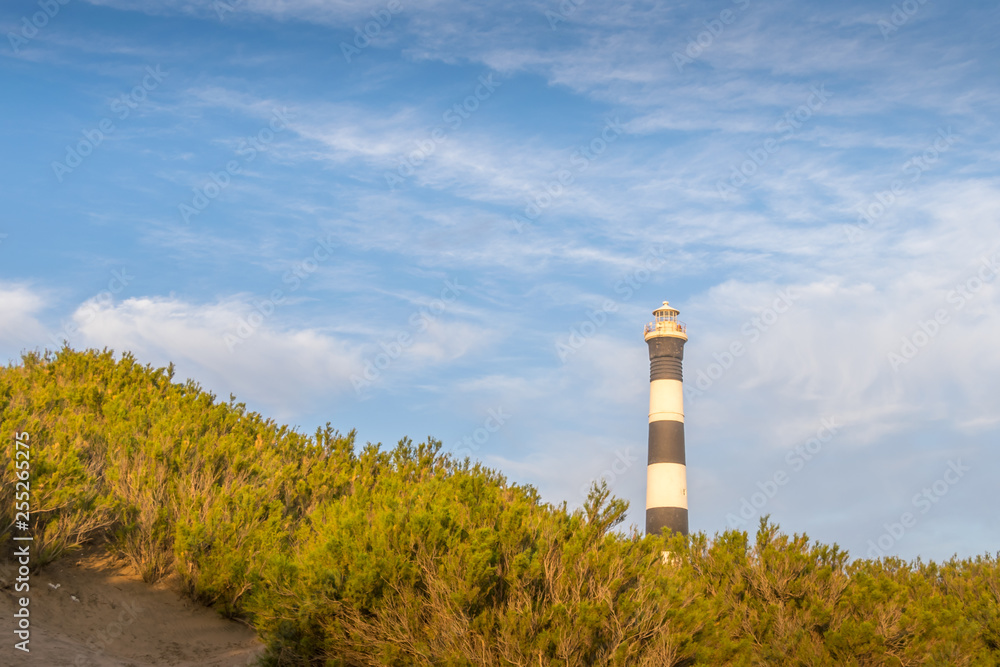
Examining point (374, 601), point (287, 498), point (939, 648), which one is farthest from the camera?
point (287, 498)

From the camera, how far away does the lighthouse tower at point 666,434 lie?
3069 centimetres

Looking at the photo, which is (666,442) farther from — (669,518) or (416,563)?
(416,563)

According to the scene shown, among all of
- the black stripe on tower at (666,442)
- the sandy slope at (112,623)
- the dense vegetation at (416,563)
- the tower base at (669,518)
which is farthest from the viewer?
the black stripe on tower at (666,442)

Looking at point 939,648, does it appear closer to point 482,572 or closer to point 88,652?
point 482,572

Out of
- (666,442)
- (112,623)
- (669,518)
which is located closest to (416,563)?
(112,623)

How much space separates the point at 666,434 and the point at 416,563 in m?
24.1

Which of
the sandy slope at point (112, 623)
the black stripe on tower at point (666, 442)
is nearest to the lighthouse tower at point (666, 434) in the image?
the black stripe on tower at point (666, 442)

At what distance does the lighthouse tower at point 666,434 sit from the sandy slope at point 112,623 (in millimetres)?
21682

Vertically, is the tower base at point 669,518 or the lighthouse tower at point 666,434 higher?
the lighthouse tower at point 666,434

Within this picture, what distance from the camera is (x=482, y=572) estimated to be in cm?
824

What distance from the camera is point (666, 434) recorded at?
3155 cm

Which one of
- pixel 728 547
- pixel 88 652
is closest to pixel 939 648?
pixel 728 547

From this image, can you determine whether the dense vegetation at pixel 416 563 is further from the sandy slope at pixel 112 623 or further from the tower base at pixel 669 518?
the tower base at pixel 669 518

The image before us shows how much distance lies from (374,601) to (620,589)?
8.51ft
